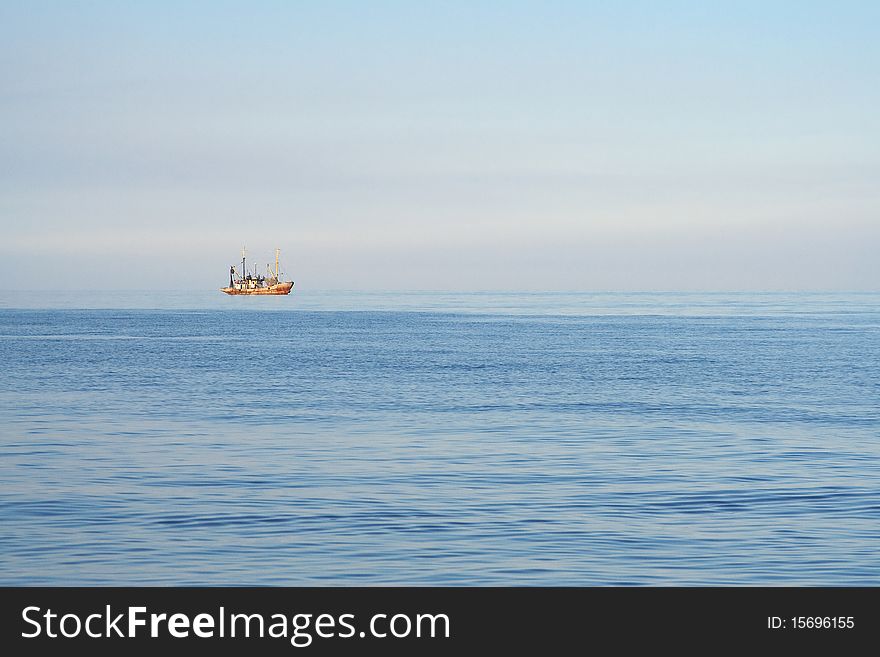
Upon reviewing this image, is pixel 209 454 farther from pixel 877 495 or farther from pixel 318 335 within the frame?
pixel 318 335

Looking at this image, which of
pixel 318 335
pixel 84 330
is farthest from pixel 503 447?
pixel 84 330

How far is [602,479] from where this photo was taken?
26.5m

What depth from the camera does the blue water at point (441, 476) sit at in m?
18.2

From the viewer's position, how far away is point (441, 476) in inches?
1062

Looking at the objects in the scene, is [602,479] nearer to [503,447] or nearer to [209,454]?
[503,447]

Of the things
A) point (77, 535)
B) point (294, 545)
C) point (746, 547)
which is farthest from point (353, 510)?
point (746, 547)

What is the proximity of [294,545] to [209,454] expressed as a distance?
1171cm

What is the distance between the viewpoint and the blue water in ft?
59.7

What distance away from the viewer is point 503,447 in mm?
32156

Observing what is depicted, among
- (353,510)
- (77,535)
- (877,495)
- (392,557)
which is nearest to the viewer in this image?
(392,557)

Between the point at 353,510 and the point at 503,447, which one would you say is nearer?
the point at 353,510

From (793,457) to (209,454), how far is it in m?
13.7
